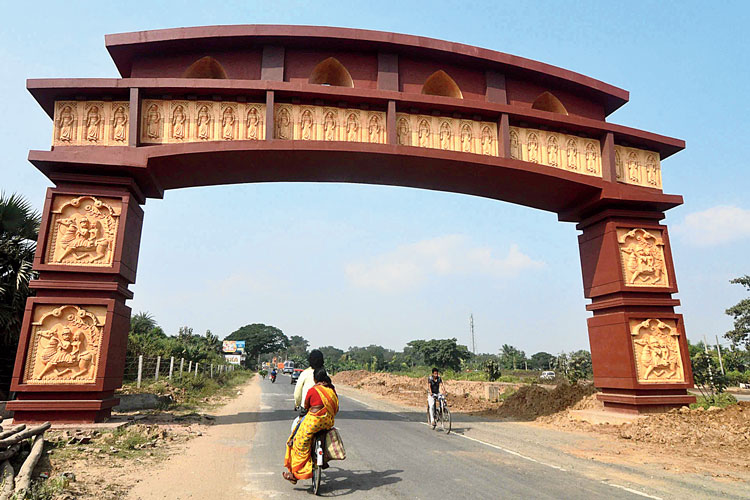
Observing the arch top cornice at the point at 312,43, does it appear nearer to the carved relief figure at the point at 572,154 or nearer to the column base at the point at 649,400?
the carved relief figure at the point at 572,154

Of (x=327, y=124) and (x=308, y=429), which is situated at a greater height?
(x=327, y=124)

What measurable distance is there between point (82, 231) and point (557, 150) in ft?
36.0

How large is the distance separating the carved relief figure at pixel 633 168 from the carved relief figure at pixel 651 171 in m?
0.29

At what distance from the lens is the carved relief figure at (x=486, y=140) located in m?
11.6

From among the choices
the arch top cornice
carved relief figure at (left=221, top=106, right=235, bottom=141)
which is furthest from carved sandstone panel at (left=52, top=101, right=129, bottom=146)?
carved relief figure at (left=221, top=106, right=235, bottom=141)

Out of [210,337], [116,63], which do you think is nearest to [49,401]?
[116,63]

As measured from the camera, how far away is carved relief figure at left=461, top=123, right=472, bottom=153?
11500mm

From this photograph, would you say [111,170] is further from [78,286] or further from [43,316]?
[43,316]

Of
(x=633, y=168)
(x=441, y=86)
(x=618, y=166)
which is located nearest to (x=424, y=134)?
(x=441, y=86)

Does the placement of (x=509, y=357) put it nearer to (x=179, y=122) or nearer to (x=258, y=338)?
(x=258, y=338)

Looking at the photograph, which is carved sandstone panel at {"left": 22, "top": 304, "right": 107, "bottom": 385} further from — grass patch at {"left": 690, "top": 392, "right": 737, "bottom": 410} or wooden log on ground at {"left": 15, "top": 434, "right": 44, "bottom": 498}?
grass patch at {"left": 690, "top": 392, "right": 737, "bottom": 410}

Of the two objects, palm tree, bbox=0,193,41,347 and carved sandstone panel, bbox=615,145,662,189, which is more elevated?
carved sandstone panel, bbox=615,145,662,189

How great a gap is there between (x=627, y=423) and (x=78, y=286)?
11.9 meters

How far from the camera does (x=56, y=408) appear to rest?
28.8 ft
